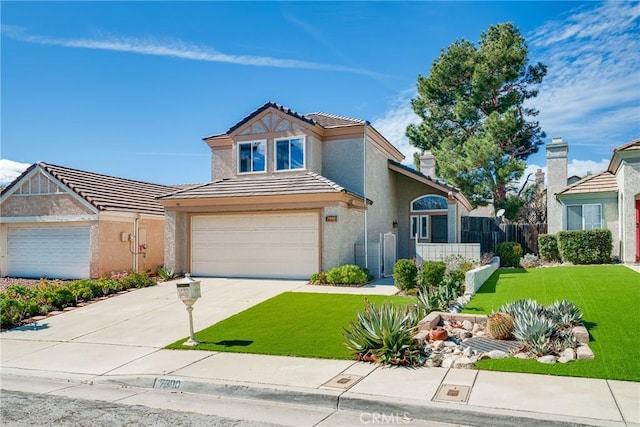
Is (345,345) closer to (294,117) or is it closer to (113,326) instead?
(113,326)

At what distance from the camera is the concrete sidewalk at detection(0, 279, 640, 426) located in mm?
5734

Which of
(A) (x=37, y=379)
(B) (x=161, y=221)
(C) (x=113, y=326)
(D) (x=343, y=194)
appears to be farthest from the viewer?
(B) (x=161, y=221)

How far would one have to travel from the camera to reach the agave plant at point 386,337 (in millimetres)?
7875

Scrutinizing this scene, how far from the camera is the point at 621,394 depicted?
6023 mm

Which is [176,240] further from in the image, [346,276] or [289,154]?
[346,276]

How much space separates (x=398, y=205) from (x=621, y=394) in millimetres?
18549

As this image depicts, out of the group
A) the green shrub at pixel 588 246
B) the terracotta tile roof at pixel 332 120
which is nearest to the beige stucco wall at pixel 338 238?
the terracotta tile roof at pixel 332 120

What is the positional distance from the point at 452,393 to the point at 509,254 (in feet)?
55.9

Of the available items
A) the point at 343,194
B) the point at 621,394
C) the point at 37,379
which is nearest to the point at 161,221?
the point at 343,194

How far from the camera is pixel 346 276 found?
16109 millimetres

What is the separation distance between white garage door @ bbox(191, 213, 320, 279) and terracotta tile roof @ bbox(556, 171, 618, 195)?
12.5m

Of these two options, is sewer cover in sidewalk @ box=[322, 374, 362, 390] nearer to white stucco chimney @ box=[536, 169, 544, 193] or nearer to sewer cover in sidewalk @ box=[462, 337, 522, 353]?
sewer cover in sidewalk @ box=[462, 337, 522, 353]

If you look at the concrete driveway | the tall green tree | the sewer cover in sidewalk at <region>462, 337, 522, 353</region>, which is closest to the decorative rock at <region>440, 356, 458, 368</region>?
the sewer cover in sidewalk at <region>462, 337, 522, 353</region>

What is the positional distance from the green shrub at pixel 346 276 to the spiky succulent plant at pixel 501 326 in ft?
23.8
